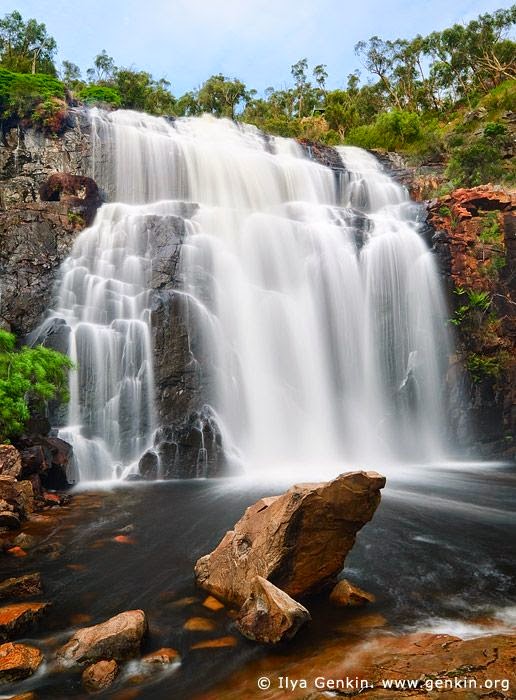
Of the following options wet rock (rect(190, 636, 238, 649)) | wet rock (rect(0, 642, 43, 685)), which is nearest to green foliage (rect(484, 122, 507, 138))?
wet rock (rect(190, 636, 238, 649))

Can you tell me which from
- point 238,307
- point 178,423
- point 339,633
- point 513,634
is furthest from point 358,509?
point 238,307

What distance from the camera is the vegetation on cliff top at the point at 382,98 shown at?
25.0 m

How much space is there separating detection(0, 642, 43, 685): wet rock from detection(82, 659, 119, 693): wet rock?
0.52 meters

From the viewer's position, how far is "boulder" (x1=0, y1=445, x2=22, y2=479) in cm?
951

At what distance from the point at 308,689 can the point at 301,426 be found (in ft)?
39.6

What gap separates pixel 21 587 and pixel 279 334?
39.8 feet

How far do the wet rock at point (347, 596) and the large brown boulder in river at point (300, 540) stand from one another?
0.17 meters

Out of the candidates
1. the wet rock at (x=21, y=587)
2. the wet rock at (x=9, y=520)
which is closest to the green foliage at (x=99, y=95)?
the wet rock at (x=9, y=520)

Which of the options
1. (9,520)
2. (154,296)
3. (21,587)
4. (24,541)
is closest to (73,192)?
(154,296)

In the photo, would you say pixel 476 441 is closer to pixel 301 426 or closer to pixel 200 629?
pixel 301 426

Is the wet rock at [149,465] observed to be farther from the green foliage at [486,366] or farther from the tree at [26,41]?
the tree at [26,41]

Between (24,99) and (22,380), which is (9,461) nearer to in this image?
(22,380)

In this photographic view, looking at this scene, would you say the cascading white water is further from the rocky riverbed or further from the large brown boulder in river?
the large brown boulder in river

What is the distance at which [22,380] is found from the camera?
433 inches
